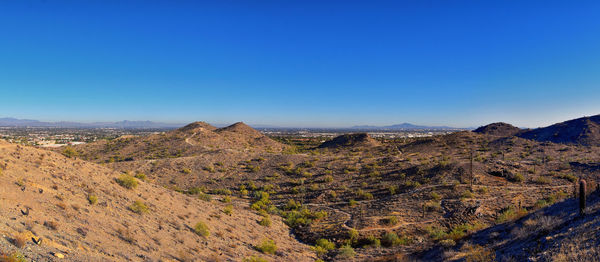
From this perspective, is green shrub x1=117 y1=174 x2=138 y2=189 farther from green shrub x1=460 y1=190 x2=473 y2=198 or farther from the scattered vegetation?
green shrub x1=460 y1=190 x2=473 y2=198

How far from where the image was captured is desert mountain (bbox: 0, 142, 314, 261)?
25.3 ft

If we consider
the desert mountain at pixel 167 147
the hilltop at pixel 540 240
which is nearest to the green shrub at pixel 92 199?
the hilltop at pixel 540 240

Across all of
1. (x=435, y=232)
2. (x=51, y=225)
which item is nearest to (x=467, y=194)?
(x=435, y=232)

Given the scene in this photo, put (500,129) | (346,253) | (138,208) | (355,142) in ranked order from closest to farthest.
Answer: (138,208) < (346,253) < (355,142) < (500,129)

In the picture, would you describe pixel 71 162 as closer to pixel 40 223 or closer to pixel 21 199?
pixel 21 199

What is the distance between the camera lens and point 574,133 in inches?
2544

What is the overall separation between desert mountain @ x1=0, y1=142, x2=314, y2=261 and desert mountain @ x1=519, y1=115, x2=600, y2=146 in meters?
74.5

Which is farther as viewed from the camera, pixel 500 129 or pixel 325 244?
pixel 500 129

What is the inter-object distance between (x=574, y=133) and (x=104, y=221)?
297ft

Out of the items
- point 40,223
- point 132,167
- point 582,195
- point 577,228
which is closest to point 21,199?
point 40,223

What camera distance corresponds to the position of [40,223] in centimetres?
820

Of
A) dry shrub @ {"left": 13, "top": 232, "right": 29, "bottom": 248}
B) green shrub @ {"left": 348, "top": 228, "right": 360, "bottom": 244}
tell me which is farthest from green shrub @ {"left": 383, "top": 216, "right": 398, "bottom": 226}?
dry shrub @ {"left": 13, "top": 232, "right": 29, "bottom": 248}

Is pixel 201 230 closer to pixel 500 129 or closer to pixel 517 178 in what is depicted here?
pixel 517 178

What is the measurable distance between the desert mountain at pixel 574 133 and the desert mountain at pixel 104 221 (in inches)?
2935
